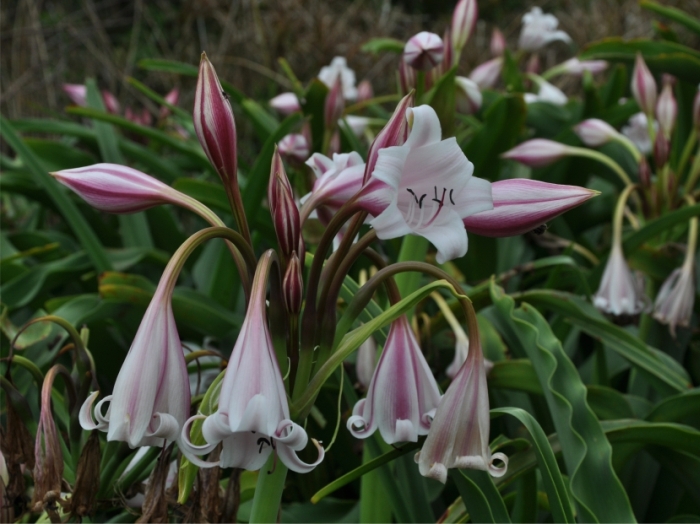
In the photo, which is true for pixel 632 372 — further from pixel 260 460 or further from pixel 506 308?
pixel 260 460

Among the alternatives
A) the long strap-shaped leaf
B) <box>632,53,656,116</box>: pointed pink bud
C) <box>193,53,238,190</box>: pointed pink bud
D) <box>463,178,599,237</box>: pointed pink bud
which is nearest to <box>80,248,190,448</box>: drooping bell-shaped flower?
<box>193,53,238,190</box>: pointed pink bud

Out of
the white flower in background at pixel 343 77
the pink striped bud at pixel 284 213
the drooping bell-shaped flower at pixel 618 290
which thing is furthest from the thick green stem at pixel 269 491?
the white flower in background at pixel 343 77

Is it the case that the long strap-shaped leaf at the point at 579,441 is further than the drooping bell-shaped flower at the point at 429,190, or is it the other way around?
the long strap-shaped leaf at the point at 579,441

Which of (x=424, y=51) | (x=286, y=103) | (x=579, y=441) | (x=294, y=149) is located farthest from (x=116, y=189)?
(x=286, y=103)

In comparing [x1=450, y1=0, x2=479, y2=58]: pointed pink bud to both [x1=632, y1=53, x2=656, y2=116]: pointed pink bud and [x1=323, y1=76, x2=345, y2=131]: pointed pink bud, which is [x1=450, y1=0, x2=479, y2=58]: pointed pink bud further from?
[x1=632, y1=53, x2=656, y2=116]: pointed pink bud

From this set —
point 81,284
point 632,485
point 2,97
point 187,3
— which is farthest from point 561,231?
point 187,3

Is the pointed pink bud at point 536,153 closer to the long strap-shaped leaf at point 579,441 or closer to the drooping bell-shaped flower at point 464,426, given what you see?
the long strap-shaped leaf at point 579,441
